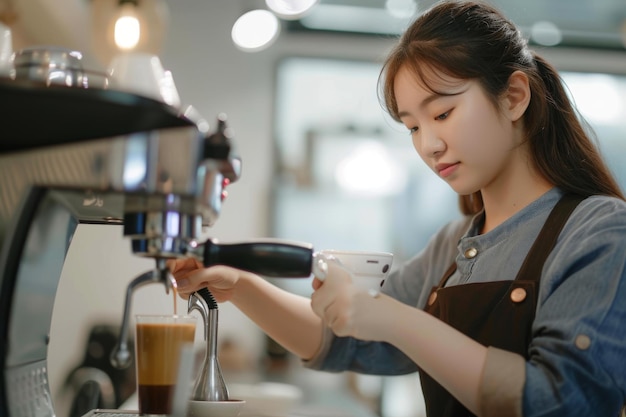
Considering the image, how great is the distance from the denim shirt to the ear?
15cm

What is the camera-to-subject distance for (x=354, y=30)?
4.68m

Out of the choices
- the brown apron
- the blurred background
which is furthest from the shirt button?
the blurred background

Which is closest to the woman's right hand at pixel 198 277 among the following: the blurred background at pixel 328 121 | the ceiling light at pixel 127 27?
the ceiling light at pixel 127 27

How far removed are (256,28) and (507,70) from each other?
2.56 metres

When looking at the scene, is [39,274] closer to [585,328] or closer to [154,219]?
[154,219]

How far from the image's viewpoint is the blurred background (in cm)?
443

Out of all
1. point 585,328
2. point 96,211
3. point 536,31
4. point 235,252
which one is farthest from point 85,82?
point 536,31

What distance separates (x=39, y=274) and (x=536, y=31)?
167 inches

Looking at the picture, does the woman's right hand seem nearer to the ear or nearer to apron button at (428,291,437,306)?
apron button at (428,291,437,306)

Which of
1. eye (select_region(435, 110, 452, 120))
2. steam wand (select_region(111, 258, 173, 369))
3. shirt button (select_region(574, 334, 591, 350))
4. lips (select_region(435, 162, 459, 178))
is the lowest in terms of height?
shirt button (select_region(574, 334, 591, 350))

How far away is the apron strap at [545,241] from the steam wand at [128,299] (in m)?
0.60

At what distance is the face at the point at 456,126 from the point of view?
1297 millimetres

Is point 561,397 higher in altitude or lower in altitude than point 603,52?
lower

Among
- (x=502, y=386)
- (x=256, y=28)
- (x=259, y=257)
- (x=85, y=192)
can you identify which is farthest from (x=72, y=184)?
(x=256, y=28)
